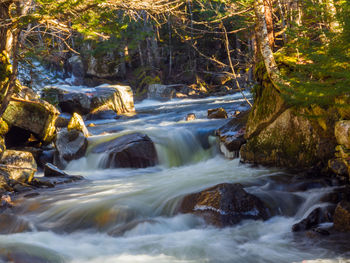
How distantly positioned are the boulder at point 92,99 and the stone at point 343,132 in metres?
13.0

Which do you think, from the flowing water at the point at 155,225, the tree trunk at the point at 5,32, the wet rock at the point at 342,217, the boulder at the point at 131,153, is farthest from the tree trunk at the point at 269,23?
the tree trunk at the point at 5,32

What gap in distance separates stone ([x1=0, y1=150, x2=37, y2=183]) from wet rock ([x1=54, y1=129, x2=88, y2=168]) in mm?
1999

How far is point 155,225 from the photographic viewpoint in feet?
17.9

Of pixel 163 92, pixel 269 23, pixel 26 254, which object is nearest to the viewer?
pixel 26 254

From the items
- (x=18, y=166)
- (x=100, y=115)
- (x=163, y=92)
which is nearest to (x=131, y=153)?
(x=18, y=166)

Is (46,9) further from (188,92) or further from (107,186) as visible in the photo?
(188,92)

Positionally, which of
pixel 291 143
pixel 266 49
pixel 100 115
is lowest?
pixel 291 143

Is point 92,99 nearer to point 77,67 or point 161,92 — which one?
point 161,92

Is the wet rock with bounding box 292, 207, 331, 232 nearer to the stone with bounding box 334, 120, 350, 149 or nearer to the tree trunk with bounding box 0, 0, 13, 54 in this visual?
the stone with bounding box 334, 120, 350, 149

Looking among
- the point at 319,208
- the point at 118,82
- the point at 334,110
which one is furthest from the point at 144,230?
the point at 118,82

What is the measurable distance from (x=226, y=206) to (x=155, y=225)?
114cm

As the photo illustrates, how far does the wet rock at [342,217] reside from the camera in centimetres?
447

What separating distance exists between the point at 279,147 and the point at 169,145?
3997mm

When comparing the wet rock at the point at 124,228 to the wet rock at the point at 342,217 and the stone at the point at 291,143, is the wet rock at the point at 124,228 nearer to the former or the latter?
the wet rock at the point at 342,217
